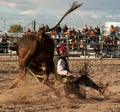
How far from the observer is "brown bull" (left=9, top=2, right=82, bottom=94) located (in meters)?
7.55

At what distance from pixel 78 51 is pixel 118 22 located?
531 cm

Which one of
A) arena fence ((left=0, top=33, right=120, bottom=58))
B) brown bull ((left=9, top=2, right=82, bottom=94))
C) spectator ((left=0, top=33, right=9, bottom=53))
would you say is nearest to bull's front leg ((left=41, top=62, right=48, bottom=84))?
brown bull ((left=9, top=2, right=82, bottom=94))

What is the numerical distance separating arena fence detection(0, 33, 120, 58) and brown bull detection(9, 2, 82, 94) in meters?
9.88

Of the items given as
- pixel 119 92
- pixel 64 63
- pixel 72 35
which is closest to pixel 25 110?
pixel 64 63

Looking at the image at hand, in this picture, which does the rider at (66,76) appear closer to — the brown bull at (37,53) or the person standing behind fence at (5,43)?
the brown bull at (37,53)

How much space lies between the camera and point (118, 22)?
22719mm

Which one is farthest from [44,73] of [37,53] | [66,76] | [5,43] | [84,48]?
[84,48]

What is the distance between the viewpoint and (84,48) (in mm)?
18219

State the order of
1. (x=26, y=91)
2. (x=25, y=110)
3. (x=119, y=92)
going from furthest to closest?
(x=119, y=92), (x=26, y=91), (x=25, y=110)

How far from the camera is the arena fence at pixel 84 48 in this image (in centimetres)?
1786

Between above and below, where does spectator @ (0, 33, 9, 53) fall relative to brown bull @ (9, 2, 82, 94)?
below

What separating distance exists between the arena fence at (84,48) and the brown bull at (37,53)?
9877mm

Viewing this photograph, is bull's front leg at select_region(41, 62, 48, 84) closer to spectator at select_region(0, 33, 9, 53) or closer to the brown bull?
the brown bull

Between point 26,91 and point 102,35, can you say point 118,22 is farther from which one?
point 26,91
